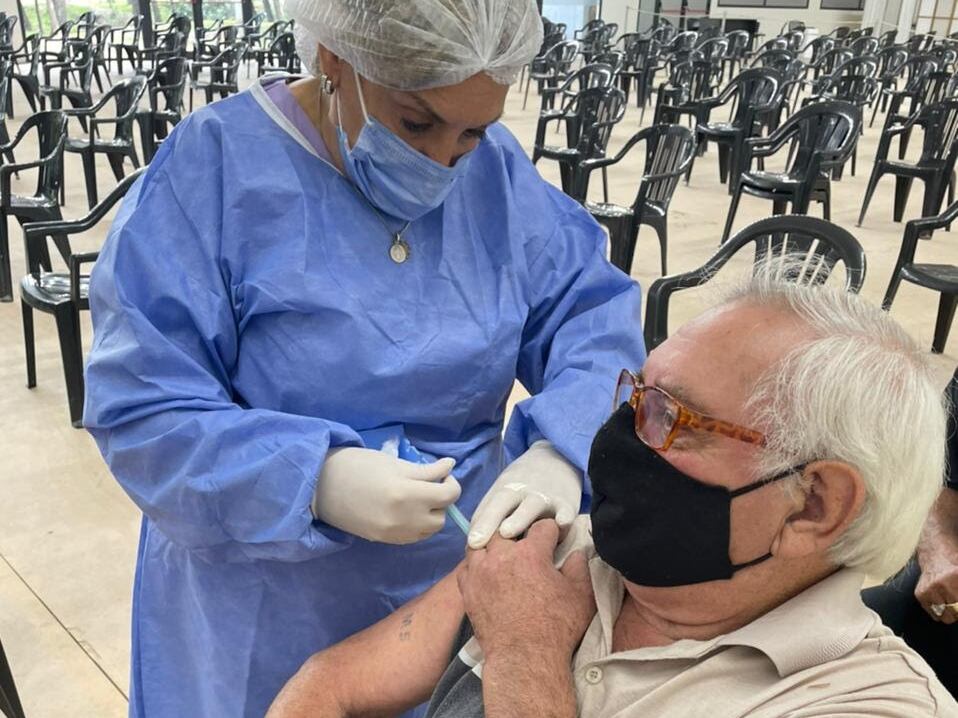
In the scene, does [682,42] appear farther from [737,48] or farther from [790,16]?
[790,16]

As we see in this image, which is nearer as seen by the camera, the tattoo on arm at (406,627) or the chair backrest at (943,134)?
the tattoo on arm at (406,627)

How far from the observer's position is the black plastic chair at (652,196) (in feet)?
13.5

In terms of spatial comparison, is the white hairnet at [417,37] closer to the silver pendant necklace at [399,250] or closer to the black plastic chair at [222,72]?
the silver pendant necklace at [399,250]

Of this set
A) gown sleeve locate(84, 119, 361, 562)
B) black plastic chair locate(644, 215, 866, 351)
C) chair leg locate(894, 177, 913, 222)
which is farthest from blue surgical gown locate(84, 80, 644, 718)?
chair leg locate(894, 177, 913, 222)

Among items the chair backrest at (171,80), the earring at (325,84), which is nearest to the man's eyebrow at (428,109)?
the earring at (325,84)

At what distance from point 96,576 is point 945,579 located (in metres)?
1.93

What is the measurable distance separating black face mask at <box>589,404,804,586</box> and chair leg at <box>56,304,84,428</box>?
240cm

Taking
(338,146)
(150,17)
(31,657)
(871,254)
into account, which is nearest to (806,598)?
(338,146)

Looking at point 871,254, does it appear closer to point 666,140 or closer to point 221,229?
point 666,140

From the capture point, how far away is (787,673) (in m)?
0.83

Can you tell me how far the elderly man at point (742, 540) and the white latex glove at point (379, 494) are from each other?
0.10 meters

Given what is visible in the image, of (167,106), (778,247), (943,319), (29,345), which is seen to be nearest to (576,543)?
(778,247)

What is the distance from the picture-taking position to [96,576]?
2.26m

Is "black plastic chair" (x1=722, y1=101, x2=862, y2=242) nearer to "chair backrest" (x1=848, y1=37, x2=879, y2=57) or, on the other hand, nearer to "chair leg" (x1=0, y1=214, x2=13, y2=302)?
"chair leg" (x1=0, y1=214, x2=13, y2=302)
